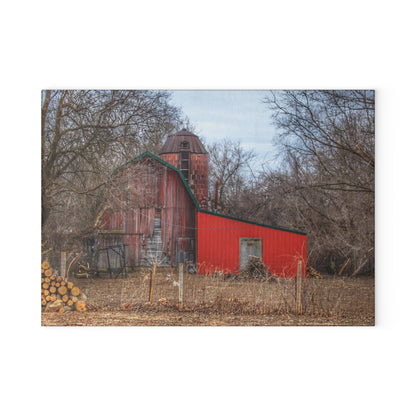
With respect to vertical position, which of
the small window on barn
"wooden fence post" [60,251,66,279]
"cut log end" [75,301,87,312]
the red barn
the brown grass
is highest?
the small window on barn

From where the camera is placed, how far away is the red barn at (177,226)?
7.55 metres

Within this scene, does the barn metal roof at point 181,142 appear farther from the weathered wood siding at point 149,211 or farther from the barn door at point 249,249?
the barn door at point 249,249

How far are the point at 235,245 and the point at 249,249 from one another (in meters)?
0.27

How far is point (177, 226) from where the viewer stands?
26.0 feet

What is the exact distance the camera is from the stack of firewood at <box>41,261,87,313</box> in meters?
7.10

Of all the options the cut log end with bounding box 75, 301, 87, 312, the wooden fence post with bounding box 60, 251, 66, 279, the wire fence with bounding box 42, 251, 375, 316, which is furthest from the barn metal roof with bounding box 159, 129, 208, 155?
the cut log end with bounding box 75, 301, 87, 312

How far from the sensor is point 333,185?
738 centimetres

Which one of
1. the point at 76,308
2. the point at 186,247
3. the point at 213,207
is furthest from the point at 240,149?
the point at 76,308

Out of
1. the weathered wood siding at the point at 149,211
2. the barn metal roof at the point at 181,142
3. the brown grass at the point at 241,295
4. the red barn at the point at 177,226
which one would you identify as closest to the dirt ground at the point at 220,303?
the brown grass at the point at 241,295

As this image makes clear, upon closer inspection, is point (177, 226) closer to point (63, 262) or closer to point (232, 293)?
point (232, 293)

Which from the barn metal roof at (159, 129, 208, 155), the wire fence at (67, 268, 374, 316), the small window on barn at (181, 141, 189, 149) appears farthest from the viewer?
the small window on barn at (181, 141, 189, 149)

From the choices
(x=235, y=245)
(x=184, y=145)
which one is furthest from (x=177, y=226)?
(x=184, y=145)

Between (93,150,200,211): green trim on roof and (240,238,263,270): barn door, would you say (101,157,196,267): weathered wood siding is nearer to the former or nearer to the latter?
(93,150,200,211): green trim on roof
